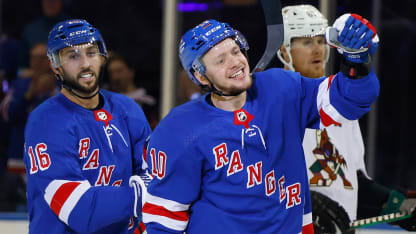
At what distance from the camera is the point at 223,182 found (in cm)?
172

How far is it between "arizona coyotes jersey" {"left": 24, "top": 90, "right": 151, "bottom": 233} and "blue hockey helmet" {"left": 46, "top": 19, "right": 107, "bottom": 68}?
0.46ft

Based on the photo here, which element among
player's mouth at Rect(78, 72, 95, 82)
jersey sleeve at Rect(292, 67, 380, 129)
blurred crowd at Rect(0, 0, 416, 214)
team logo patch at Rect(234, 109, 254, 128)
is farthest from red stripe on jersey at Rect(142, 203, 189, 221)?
blurred crowd at Rect(0, 0, 416, 214)

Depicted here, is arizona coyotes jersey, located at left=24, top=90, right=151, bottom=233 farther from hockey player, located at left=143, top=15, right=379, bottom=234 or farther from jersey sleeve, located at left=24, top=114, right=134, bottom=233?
hockey player, located at left=143, top=15, right=379, bottom=234

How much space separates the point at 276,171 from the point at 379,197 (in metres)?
0.68

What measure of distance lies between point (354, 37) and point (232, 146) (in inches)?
16.4

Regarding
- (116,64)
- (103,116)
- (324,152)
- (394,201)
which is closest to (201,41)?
(103,116)

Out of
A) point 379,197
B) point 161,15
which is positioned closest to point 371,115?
point 161,15

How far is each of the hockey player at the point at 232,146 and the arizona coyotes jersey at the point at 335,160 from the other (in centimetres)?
38

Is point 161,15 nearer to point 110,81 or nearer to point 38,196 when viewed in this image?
point 110,81

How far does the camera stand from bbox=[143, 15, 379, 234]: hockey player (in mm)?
1709

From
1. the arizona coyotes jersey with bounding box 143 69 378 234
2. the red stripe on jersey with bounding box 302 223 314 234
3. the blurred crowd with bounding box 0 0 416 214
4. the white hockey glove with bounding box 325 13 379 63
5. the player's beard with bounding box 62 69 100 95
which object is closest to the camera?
the white hockey glove with bounding box 325 13 379 63

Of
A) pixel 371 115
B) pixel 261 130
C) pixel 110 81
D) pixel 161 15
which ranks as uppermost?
pixel 261 130

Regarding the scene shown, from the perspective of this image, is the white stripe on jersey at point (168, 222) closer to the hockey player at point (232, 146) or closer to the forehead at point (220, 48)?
the hockey player at point (232, 146)

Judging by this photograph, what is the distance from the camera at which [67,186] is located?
1.97 meters
